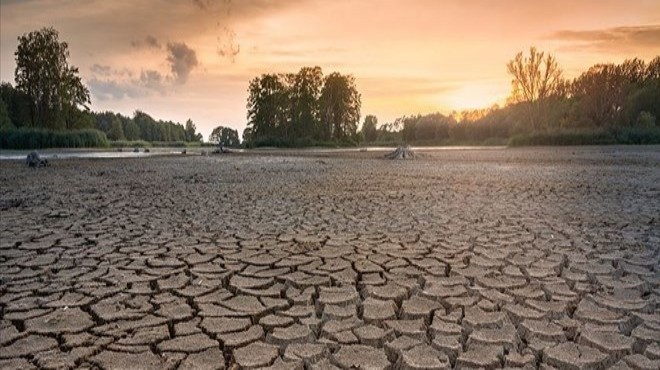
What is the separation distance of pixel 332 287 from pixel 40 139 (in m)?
38.2

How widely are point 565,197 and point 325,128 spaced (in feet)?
179

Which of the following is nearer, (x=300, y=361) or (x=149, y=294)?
(x=300, y=361)

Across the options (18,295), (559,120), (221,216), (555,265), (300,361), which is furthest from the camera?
(559,120)

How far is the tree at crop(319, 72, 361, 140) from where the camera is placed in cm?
6103

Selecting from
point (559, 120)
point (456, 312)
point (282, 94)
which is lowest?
point (456, 312)

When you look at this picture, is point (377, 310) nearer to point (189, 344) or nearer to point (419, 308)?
point (419, 308)

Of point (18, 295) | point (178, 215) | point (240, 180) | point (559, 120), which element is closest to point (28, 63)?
point (240, 180)

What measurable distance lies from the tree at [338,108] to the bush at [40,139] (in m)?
31.3

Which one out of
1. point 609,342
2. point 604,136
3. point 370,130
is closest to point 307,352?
point 609,342

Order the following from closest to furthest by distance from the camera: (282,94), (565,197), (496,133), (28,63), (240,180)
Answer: (565,197) → (240,180) → (28,63) → (496,133) → (282,94)

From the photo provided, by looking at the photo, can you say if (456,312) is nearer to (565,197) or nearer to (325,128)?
(565,197)

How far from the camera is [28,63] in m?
40.2

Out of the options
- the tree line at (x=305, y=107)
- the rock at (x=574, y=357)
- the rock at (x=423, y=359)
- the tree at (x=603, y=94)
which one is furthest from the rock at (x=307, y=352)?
the tree line at (x=305, y=107)

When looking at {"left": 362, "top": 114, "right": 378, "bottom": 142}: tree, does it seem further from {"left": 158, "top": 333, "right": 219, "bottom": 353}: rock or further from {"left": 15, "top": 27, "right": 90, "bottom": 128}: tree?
{"left": 158, "top": 333, "right": 219, "bottom": 353}: rock
